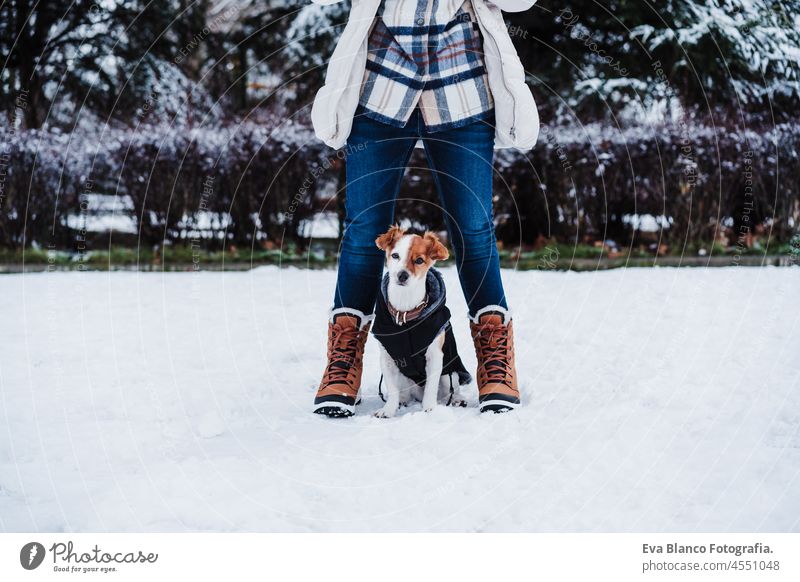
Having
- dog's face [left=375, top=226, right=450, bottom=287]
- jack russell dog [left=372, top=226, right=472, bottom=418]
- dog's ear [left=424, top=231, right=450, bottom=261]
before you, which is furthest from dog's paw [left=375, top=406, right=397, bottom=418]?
dog's ear [left=424, top=231, right=450, bottom=261]

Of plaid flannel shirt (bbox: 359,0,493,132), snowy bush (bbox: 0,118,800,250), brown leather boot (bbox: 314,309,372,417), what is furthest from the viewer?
snowy bush (bbox: 0,118,800,250)

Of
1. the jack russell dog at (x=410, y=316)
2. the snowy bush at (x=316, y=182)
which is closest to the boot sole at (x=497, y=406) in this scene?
the jack russell dog at (x=410, y=316)

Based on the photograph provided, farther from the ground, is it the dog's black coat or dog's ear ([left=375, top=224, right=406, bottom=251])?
dog's ear ([left=375, top=224, right=406, bottom=251])

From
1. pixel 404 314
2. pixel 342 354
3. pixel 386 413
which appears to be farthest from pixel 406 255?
pixel 386 413

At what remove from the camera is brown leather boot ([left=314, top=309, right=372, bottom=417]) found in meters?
2.69

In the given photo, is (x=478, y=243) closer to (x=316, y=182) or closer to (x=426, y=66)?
(x=426, y=66)

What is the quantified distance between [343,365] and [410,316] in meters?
0.31

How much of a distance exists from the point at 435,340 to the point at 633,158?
13.7 feet

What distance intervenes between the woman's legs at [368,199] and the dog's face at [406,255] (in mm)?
72

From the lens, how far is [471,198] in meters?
2.70

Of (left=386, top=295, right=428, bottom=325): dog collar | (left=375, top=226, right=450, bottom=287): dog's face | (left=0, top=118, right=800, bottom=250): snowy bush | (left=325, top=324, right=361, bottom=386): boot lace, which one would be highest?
(left=0, top=118, right=800, bottom=250): snowy bush

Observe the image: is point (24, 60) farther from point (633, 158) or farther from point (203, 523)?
point (203, 523)

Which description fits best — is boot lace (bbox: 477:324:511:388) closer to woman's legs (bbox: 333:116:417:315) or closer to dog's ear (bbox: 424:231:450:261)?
dog's ear (bbox: 424:231:450:261)

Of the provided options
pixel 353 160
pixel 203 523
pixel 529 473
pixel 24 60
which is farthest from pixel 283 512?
pixel 24 60
